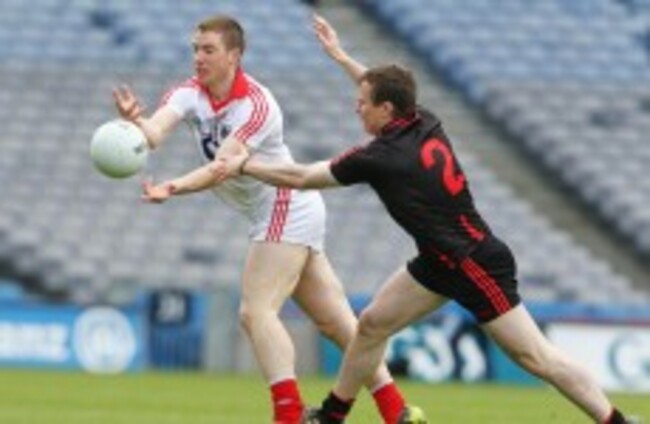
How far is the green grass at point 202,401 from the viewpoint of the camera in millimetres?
14562

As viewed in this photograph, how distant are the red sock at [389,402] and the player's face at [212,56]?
2.06 meters

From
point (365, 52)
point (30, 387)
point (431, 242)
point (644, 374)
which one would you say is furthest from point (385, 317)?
point (365, 52)

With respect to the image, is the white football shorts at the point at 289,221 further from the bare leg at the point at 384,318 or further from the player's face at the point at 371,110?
the player's face at the point at 371,110

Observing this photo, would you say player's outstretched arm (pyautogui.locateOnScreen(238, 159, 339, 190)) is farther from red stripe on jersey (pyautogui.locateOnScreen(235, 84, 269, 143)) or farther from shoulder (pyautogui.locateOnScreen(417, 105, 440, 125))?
red stripe on jersey (pyautogui.locateOnScreen(235, 84, 269, 143))

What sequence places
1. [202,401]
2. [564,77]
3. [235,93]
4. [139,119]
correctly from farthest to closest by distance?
[564,77]
[202,401]
[235,93]
[139,119]

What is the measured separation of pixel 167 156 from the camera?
2745 centimetres

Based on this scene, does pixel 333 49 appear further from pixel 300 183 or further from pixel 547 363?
pixel 547 363

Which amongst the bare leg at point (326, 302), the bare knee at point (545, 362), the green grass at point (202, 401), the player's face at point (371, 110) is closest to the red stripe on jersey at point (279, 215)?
the bare leg at point (326, 302)


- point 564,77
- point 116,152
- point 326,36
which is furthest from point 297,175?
point 564,77

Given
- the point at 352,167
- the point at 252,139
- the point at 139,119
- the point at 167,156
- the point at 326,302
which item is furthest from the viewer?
the point at 167,156

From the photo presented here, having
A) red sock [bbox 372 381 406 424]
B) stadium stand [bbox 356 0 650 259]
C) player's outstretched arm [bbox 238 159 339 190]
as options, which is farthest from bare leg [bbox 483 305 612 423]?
stadium stand [bbox 356 0 650 259]

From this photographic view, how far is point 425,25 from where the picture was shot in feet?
97.8

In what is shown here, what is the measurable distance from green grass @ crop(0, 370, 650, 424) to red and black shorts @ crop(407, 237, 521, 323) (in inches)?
124

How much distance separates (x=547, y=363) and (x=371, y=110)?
1630 millimetres
